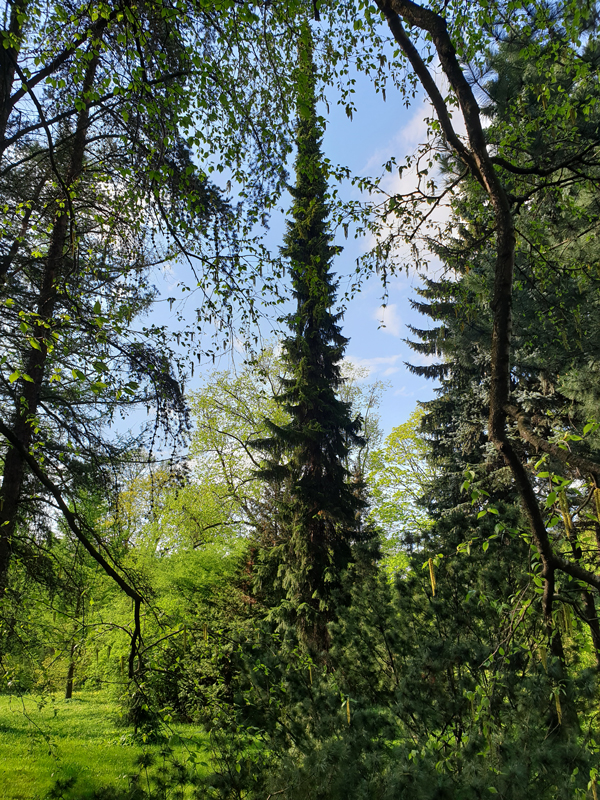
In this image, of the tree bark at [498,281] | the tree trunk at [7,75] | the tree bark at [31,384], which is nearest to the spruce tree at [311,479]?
the tree bark at [31,384]

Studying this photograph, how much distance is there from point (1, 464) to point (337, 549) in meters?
7.75

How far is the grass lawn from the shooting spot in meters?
5.55

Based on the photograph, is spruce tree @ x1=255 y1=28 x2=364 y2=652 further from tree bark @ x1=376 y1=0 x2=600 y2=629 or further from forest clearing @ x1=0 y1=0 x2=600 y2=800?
tree bark @ x1=376 y1=0 x2=600 y2=629

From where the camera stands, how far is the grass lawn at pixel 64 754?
5.55 meters

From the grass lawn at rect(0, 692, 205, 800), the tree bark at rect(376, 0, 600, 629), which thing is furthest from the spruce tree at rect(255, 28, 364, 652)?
the tree bark at rect(376, 0, 600, 629)

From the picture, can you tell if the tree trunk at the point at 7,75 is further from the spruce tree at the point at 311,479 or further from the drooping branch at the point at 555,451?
the spruce tree at the point at 311,479

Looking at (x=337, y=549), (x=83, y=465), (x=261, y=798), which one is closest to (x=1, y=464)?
(x=83, y=465)

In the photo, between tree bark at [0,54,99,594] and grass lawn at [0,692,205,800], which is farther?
grass lawn at [0,692,205,800]

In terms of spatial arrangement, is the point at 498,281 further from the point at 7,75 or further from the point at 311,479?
the point at 311,479

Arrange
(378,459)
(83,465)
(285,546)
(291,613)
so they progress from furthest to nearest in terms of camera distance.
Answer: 1. (378,459)
2. (285,546)
3. (291,613)
4. (83,465)

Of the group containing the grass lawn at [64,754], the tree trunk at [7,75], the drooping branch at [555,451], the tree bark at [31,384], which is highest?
the tree trunk at [7,75]

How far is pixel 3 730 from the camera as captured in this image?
8547 millimetres

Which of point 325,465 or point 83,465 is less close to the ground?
point 325,465

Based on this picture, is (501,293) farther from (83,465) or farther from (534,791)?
(83,465)
